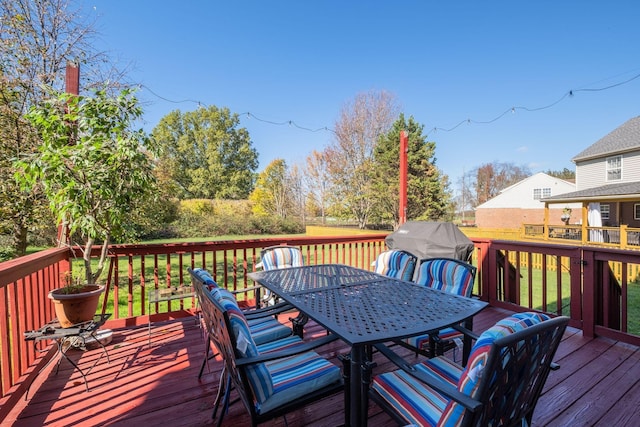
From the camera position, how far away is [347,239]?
4.92 m

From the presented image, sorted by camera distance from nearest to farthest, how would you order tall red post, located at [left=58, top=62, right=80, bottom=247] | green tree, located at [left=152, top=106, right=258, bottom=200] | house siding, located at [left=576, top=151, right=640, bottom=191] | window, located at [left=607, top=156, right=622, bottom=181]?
tall red post, located at [left=58, top=62, right=80, bottom=247] → house siding, located at [left=576, top=151, right=640, bottom=191] → window, located at [left=607, top=156, right=622, bottom=181] → green tree, located at [left=152, top=106, right=258, bottom=200]

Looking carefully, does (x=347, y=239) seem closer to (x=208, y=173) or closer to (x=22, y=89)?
(x=22, y=89)

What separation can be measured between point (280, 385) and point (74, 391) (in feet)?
5.88

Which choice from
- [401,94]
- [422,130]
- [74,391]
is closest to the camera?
[74,391]

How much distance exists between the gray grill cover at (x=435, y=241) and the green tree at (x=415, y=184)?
1311 centimetres

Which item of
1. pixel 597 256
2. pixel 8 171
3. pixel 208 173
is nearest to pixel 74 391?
pixel 8 171

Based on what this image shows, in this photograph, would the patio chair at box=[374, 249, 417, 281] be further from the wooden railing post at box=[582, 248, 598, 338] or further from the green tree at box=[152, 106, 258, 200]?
the green tree at box=[152, 106, 258, 200]

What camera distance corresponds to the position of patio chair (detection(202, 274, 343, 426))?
1379 mm

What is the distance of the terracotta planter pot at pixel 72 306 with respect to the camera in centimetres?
261

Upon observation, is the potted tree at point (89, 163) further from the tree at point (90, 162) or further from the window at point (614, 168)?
the window at point (614, 168)

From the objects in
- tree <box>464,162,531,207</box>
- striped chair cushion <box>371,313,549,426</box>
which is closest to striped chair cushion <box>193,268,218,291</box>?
striped chair cushion <box>371,313,549,426</box>

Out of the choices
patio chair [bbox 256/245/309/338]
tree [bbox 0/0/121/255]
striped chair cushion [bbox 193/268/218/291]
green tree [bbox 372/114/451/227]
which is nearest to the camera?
striped chair cushion [bbox 193/268/218/291]

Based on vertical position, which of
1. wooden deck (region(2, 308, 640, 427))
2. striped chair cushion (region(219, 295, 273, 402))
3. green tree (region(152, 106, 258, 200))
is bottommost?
wooden deck (region(2, 308, 640, 427))

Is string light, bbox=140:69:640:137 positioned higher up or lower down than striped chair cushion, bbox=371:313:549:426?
higher up
